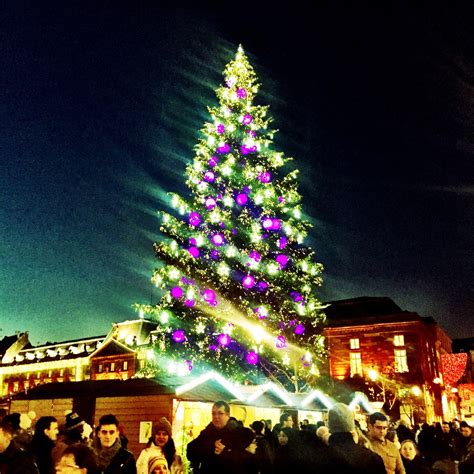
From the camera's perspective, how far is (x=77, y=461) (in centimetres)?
436

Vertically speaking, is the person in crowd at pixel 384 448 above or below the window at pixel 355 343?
below

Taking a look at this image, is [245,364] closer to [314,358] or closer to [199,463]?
[314,358]

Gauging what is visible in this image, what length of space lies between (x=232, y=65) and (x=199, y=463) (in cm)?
2428

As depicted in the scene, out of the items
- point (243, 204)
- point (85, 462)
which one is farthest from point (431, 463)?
point (243, 204)

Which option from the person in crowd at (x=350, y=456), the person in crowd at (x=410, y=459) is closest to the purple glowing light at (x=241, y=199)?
the person in crowd at (x=410, y=459)

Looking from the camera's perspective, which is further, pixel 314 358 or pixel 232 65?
pixel 232 65

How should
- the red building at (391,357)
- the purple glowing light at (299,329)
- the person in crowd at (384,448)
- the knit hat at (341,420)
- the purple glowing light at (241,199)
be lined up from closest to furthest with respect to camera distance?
the knit hat at (341,420), the person in crowd at (384,448), the purple glowing light at (299,329), the purple glowing light at (241,199), the red building at (391,357)

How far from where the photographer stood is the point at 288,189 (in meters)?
24.8

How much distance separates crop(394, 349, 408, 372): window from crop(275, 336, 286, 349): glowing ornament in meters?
28.0

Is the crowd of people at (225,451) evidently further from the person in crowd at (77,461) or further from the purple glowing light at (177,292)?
the purple glowing light at (177,292)

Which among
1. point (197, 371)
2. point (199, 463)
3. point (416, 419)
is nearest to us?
point (199, 463)

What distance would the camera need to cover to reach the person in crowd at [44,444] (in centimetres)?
683

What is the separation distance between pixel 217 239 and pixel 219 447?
61.0ft

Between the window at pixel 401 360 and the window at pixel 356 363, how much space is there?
3.42 meters
